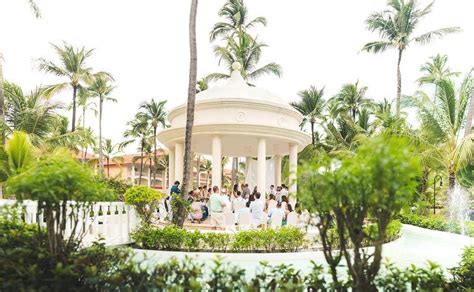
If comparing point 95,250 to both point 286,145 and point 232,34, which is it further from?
point 232,34

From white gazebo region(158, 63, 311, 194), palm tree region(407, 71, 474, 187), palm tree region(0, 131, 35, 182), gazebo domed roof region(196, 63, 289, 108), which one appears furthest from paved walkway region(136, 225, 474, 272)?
gazebo domed roof region(196, 63, 289, 108)

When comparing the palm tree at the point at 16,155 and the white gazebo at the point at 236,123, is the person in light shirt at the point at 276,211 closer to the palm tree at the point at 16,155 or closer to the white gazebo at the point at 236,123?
the white gazebo at the point at 236,123

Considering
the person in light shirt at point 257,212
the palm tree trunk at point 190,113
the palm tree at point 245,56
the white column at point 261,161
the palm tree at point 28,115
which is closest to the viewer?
the palm tree trunk at point 190,113

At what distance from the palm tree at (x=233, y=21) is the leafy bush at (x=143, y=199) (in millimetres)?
20547

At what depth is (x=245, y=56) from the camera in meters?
29.8

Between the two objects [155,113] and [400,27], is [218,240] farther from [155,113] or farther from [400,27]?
[155,113]

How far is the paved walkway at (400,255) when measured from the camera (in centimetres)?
994

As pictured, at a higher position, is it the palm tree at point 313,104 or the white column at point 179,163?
the palm tree at point 313,104

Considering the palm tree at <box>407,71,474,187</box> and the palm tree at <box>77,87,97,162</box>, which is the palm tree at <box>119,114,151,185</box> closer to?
the palm tree at <box>77,87,97,162</box>

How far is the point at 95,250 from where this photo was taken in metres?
5.34

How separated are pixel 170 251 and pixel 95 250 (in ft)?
17.2

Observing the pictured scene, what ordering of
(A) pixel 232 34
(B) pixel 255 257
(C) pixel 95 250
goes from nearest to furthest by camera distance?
1. (C) pixel 95 250
2. (B) pixel 255 257
3. (A) pixel 232 34

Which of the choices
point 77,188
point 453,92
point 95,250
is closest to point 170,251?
point 95,250

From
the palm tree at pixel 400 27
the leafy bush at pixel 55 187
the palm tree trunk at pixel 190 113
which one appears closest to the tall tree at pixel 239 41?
the palm tree at pixel 400 27
